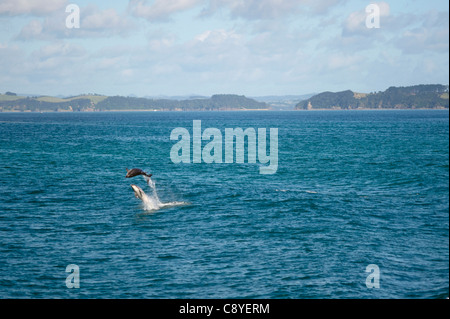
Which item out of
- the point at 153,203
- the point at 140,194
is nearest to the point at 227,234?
the point at 153,203

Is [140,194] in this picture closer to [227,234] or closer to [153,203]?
[153,203]

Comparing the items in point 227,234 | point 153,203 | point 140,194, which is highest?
point 140,194

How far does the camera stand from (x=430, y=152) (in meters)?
95.2

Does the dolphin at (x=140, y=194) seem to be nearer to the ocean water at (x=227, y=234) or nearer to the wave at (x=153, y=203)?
the wave at (x=153, y=203)

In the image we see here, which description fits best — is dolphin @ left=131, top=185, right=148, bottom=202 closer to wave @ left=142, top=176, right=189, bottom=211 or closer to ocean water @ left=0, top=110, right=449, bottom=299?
wave @ left=142, top=176, right=189, bottom=211

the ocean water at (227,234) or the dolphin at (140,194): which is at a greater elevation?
the dolphin at (140,194)

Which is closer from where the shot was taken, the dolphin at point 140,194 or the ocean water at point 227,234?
the ocean water at point 227,234

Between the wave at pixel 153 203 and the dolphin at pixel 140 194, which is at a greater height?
the dolphin at pixel 140 194

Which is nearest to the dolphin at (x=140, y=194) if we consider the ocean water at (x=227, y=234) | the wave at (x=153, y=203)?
the wave at (x=153, y=203)

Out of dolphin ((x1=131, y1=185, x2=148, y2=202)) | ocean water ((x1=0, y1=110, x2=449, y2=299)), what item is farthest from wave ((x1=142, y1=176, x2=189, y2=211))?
ocean water ((x1=0, y1=110, x2=449, y2=299))

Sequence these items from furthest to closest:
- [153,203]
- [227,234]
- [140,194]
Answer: [153,203] < [140,194] < [227,234]

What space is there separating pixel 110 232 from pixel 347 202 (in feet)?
77.5
